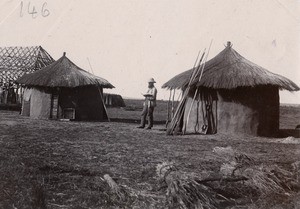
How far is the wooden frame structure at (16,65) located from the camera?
1992 centimetres

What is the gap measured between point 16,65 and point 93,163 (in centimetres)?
1615

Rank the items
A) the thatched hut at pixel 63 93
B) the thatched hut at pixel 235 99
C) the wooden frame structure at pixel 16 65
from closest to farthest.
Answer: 1. the thatched hut at pixel 235 99
2. the thatched hut at pixel 63 93
3. the wooden frame structure at pixel 16 65

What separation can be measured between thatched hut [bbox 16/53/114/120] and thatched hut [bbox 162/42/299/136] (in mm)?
4798

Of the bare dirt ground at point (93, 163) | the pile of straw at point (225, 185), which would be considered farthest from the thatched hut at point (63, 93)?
the pile of straw at point (225, 185)

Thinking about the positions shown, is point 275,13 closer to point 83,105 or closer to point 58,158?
point 58,158

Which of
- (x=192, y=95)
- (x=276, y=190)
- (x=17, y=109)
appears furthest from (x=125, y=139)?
(x=17, y=109)

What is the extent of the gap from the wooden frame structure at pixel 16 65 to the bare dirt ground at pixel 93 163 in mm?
11494

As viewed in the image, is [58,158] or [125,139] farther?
[125,139]

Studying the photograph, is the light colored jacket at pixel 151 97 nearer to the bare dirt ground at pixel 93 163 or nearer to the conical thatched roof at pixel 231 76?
the conical thatched roof at pixel 231 76

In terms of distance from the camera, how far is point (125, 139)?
28.4 ft

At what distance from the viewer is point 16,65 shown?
20375mm

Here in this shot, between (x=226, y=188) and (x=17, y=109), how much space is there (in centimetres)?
1718

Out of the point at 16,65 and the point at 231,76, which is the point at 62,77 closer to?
the point at 231,76

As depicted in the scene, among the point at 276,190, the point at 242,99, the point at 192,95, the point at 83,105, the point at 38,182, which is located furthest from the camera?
the point at 83,105
